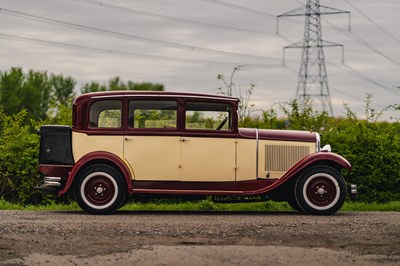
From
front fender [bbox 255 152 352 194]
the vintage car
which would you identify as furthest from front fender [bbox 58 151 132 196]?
front fender [bbox 255 152 352 194]

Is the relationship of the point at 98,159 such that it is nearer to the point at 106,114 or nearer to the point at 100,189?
the point at 100,189

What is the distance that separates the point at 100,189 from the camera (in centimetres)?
1447

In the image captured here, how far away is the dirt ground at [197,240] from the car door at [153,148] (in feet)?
2.37

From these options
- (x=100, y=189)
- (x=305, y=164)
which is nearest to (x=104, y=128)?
(x=100, y=189)

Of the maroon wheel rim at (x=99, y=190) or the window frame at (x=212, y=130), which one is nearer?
the maroon wheel rim at (x=99, y=190)

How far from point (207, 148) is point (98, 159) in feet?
5.75

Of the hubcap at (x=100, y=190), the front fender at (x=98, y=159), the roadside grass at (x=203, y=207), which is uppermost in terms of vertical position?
the front fender at (x=98, y=159)

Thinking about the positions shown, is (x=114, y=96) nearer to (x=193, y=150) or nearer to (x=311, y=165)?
(x=193, y=150)

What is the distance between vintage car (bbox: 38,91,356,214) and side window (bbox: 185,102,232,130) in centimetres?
2

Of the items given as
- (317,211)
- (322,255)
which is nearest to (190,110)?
(317,211)

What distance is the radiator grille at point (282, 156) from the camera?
14875 mm

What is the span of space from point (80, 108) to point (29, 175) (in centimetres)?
360

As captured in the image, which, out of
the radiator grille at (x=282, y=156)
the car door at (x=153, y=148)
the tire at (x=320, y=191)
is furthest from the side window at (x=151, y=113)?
the tire at (x=320, y=191)

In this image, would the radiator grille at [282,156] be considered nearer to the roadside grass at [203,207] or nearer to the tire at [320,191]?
the tire at [320,191]
